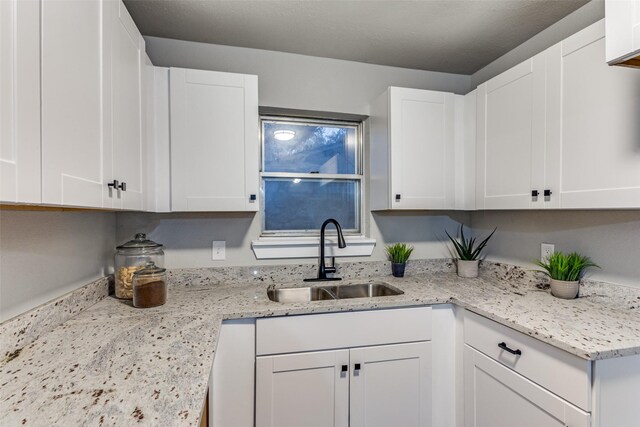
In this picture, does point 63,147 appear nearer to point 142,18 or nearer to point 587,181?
point 142,18

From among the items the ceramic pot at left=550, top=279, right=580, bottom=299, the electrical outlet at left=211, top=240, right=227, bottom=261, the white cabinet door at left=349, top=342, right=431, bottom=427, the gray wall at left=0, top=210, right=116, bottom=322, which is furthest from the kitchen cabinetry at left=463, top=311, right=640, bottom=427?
the gray wall at left=0, top=210, right=116, bottom=322

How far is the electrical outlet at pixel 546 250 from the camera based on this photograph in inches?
70.5

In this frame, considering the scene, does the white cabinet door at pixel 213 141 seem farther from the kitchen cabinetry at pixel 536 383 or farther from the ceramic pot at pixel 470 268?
the ceramic pot at pixel 470 268

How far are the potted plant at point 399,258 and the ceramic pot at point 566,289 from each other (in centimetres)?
82

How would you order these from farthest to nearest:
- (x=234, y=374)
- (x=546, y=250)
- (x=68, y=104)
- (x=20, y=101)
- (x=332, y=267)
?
(x=332, y=267) → (x=546, y=250) → (x=234, y=374) → (x=68, y=104) → (x=20, y=101)

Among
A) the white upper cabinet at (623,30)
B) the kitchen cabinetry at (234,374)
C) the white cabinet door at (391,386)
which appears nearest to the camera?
the white upper cabinet at (623,30)

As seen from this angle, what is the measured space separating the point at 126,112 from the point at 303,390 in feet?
4.69

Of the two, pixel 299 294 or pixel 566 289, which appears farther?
pixel 299 294

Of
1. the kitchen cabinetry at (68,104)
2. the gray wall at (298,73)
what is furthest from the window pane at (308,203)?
the kitchen cabinetry at (68,104)

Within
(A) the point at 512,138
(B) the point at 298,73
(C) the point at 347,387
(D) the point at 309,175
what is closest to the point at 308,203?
(D) the point at 309,175

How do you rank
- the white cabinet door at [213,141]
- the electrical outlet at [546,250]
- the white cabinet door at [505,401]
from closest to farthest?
the white cabinet door at [505,401] → the white cabinet door at [213,141] → the electrical outlet at [546,250]

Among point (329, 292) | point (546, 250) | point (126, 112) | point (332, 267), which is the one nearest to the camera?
point (126, 112)

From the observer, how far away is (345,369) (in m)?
1.54

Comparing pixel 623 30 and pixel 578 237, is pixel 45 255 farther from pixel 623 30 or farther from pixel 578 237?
pixel 578 237
